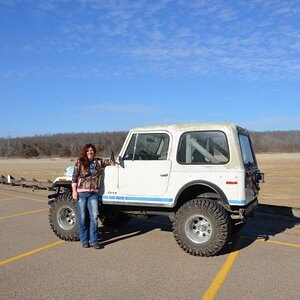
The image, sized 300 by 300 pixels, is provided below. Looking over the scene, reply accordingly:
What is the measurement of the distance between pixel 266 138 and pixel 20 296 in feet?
552

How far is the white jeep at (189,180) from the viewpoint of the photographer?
22.5ft

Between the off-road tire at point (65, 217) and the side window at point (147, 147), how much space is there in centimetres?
148

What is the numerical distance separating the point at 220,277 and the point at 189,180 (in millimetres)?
1765

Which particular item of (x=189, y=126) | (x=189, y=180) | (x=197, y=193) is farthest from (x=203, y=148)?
(x=197, y=193)

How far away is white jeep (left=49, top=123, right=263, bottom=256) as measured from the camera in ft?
22.5

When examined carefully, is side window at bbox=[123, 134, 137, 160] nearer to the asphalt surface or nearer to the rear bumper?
the asphalt surface

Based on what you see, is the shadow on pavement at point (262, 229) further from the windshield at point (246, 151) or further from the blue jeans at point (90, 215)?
the blue jeans at point (90, 215)

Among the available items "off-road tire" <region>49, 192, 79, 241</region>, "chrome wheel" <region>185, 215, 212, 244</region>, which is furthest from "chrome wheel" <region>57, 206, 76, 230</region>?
"chrome wheel" <region>185, 215, 212, 244</region>

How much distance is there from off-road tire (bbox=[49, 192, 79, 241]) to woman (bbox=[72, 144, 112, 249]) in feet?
1.67

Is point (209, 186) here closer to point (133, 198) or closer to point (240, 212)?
point (240, 212)

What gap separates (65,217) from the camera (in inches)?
326

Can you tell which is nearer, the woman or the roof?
the roof

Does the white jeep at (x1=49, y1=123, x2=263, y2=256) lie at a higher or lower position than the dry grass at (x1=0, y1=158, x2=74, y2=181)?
higher

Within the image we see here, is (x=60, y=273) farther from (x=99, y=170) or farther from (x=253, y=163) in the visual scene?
(x=253, y=163)
